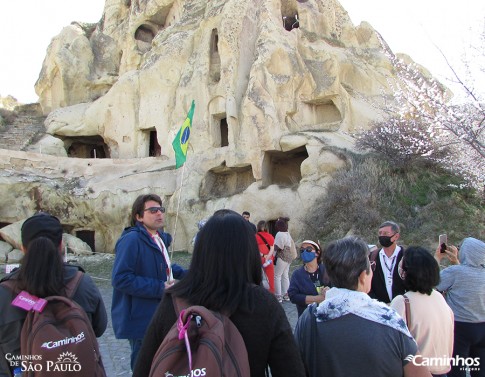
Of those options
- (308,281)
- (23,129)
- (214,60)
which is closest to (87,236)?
(214,60)

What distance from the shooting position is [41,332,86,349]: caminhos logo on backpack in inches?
90.0

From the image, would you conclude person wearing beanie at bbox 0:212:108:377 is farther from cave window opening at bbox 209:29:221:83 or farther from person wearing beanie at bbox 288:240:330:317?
cave window opening at bbox 209:29:221:83

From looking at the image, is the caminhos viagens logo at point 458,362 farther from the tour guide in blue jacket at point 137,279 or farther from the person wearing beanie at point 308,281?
the tour guide in blue jacket at point 137,279

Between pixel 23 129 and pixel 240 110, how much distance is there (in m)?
14.4

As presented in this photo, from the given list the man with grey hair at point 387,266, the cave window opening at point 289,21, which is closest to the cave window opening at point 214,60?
the cave window opening at point 289,21

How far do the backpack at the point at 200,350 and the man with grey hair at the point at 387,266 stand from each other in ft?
8.23

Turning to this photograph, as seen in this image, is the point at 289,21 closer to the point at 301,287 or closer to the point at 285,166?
the point at 285,166

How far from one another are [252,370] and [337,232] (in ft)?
39.2

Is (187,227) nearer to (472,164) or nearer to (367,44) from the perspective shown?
(472,164)

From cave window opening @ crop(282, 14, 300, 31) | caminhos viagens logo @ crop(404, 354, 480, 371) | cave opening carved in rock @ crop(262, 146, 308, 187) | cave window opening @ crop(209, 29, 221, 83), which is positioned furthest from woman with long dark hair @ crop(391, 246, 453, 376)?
cave window opening @ crop(282, 14, 300, 31)

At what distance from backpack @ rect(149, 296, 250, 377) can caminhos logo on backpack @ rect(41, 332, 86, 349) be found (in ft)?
2.73

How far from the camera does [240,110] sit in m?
18.2

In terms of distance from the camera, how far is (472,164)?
1278 cm

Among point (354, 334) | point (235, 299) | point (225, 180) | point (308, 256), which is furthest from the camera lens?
point (225, 180)
